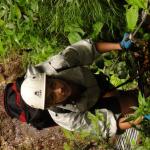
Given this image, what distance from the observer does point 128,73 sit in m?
3.52

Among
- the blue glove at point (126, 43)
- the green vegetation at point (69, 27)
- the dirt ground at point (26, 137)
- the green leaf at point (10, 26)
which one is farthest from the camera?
the dirt ground at point (26, 137)

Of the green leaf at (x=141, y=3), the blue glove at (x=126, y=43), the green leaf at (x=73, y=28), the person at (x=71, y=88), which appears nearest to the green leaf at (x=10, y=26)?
the green leaf at (x=73, y=28)

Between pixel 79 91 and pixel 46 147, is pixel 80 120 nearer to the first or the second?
pixel 79 91

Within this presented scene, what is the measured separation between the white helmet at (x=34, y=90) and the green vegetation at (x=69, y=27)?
77 cm

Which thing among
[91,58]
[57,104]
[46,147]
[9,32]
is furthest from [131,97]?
[46,147]

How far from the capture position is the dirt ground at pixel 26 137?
6.27 m

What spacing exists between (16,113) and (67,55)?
57cm

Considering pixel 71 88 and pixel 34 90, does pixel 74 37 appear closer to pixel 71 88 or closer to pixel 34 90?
pixel 71 88

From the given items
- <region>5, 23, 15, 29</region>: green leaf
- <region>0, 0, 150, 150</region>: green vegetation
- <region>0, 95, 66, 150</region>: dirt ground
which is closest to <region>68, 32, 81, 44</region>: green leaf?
<region>0, 0, 150, 150</region>: green vegetation

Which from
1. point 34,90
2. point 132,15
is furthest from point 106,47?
point 34,90

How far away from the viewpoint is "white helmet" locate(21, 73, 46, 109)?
272 cm

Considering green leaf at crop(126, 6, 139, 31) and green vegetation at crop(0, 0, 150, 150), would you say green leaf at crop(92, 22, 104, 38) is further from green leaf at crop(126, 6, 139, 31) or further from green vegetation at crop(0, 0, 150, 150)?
green leaf at crop(126, 6, 139, 31)

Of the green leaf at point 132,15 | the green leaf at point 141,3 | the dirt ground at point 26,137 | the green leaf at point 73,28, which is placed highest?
the green leaf at point 141,3

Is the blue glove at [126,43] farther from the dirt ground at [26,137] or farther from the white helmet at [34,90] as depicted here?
the dirt ground at [26,137]
